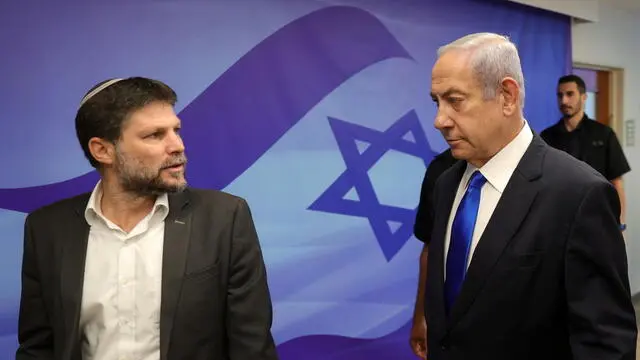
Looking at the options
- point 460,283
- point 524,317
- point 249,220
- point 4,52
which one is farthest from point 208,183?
point 524,317

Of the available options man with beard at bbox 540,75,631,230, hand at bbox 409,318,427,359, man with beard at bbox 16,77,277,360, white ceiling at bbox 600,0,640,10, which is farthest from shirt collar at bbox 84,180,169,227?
white ceiling at bbox 600,0,640,10

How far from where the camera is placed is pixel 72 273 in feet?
4.40

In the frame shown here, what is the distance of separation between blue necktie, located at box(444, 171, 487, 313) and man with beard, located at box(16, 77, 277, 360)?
437 millimetres

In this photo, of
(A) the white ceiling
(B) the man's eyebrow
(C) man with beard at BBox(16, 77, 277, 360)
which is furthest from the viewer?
(A) the white ceiling

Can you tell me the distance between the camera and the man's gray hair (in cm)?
122

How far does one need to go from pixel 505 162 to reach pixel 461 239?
0.64 feet

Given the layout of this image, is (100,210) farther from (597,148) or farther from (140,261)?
(597,148)

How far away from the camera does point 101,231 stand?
140cm

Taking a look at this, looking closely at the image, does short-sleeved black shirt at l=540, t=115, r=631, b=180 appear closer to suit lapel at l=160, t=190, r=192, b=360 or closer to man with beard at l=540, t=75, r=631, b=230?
man with beard at l=540, t=75, r=631, b=230

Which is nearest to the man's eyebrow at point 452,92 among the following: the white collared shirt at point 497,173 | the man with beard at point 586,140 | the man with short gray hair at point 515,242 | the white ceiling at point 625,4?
the man with short gray hair at point 515,242

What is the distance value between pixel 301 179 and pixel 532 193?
1.73 metres

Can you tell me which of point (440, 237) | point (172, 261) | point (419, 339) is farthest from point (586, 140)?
point (172, 261)

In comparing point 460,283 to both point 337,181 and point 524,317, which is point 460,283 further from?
point 337,181

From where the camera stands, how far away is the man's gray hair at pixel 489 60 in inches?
48.1
